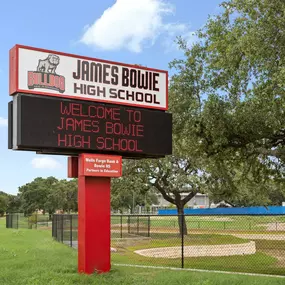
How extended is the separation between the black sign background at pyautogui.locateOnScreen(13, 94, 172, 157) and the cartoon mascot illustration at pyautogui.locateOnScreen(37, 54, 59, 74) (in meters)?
0.82

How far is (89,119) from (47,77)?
4.81 feet

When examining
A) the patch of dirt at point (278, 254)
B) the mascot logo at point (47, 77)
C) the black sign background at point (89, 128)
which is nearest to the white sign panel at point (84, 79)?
the mascot logo at point (47, 77)

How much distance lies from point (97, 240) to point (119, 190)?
22461 millimetres

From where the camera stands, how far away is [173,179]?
111 ft

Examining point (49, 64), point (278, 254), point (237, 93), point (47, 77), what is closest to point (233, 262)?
point (278, 254)

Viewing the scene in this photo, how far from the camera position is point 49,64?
37.3ft

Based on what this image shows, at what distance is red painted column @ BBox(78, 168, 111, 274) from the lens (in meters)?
11.7

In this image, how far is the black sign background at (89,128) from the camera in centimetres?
1061

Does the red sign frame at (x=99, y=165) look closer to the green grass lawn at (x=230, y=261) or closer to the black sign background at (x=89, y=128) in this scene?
the black sign background at (x=89, y=128)

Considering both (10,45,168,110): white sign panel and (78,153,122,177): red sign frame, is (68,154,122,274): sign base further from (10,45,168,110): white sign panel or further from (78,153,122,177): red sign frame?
(10,45,168,110): white sign panel

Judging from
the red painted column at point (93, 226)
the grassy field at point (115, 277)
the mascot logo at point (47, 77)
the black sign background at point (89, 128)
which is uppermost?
the mascot logo at point (47, 77)

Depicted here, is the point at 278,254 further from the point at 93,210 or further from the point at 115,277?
the point at 93,210

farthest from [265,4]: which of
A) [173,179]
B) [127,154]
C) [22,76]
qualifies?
[173,179]

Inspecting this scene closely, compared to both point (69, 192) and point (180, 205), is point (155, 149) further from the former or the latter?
point (69, 192)
